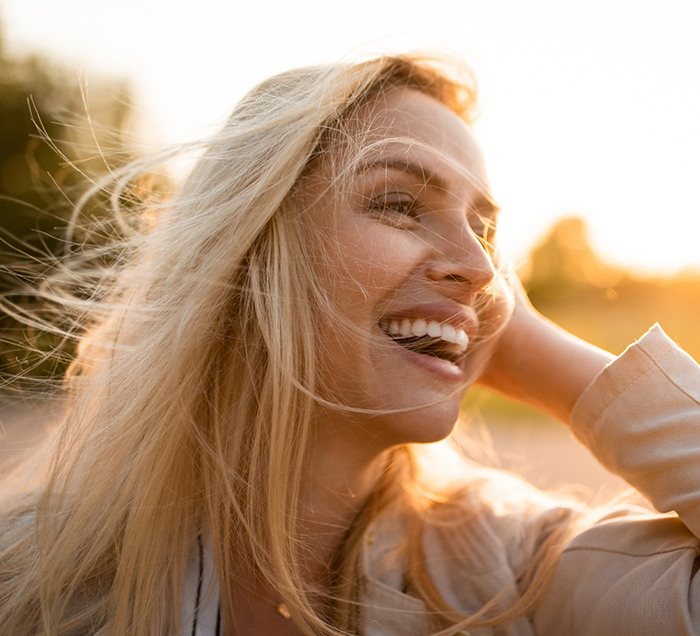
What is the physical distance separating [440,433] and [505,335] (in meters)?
0.55

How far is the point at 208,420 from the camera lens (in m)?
1.53

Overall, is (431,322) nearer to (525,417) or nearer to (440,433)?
(440,433)

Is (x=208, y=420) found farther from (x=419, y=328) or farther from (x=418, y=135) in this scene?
(x=418, y=135)

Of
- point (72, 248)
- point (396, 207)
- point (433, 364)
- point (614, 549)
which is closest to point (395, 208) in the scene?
point (396, 207)

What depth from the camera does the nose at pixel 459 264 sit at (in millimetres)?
1417

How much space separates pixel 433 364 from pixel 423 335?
85mm

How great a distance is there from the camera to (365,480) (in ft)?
5.50

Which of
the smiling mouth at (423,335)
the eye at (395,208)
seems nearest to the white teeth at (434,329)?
the smiling mouth at (423,335)

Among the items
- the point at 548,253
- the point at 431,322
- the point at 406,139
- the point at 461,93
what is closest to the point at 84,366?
the point at 431,322

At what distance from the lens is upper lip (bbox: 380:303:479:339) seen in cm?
141

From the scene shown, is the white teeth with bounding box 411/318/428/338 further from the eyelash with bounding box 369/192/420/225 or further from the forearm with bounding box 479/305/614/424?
the forearm with bounding box 479/305/614/424

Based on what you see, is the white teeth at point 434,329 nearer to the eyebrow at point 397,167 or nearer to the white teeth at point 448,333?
the white teeth at point 448,333

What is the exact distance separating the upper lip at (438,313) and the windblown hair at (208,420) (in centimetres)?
20

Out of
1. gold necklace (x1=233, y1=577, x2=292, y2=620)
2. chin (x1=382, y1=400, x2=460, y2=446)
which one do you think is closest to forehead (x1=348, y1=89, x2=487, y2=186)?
chin (x1=382, y1=400, x2=460, y2=446)
